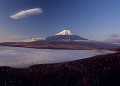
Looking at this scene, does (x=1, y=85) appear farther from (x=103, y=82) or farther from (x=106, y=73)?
(x=106, y=73)

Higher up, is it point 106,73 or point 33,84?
point 106,73

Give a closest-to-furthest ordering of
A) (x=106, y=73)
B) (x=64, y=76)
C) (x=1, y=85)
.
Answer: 1. (x=1, y=85)
2. (x=106, y=73)
3. (x=64, y=76)

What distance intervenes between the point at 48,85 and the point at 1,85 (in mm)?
3070

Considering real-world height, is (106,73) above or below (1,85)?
above

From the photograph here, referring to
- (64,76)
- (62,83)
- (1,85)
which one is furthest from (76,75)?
(1,85)

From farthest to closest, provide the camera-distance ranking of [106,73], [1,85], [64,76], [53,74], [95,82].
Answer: [53,74] < [64,76] < [106,73] < [1,85] < [95,82]

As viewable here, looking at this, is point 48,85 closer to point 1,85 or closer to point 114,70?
point 1,85

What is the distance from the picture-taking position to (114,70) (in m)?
8.95

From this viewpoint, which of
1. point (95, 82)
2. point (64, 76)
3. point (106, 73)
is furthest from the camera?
point (64, 76)

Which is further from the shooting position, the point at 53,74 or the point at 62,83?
the point at 53,74

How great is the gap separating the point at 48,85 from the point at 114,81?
170 inches

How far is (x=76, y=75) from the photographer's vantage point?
9273mm

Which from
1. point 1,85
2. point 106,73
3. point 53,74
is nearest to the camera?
point 1,85

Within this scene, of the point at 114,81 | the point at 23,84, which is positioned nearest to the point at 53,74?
the point at 23,84
